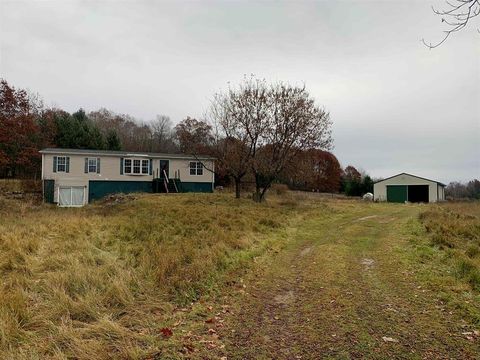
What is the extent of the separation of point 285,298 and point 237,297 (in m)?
0.79

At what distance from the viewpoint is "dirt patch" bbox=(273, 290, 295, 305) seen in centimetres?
559

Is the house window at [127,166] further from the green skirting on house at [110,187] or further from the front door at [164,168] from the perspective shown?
the front door at [164,168]

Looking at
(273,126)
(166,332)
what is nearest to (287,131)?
(273,126)

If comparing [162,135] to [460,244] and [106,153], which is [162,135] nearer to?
[106,153]

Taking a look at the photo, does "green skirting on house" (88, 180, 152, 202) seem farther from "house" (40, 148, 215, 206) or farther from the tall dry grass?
the tall dry grass

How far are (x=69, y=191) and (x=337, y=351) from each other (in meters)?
29.2

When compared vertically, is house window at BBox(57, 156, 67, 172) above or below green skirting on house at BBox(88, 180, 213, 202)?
above

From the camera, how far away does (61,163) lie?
29031 mm

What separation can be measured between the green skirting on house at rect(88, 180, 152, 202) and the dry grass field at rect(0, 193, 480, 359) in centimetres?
1944

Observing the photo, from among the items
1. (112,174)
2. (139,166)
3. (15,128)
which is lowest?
(112,174)

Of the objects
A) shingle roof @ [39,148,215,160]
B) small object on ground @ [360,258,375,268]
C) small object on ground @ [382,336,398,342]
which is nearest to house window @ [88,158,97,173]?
shingle roof @ [39,148,215,160]

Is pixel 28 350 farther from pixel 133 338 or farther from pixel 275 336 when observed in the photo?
Answer: pixel 275 336

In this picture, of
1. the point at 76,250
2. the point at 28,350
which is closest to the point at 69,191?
the point at 76,250

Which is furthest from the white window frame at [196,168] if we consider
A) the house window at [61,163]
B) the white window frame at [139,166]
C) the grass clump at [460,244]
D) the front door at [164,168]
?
the grass clump at [460,244]
